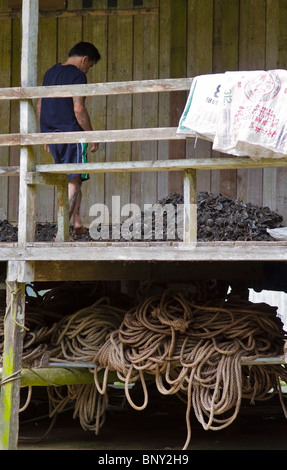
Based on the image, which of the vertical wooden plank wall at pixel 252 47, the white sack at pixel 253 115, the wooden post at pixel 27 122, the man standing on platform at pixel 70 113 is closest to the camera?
the white sack at pixel 253 115

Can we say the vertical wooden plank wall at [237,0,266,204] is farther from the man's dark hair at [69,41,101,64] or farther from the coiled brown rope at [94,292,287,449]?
the coiled brown rope at [94,292,287,449]

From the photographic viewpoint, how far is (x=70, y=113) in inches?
342

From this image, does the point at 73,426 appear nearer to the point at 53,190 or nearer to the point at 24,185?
the point at 53,190

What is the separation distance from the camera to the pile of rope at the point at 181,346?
713 cm

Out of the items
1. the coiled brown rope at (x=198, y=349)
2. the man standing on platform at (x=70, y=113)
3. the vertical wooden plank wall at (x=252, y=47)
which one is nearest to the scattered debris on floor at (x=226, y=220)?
the vertical wooden plank wall at (x=252, y=47)

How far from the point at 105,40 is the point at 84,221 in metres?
2.10

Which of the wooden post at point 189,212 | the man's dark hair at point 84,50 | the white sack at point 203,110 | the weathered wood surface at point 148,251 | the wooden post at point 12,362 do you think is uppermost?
the man's dark hair at point 84,50

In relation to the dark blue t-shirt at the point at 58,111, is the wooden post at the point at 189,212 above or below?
below

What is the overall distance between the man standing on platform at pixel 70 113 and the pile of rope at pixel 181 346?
1337 millimetres

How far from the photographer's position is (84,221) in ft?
33.4

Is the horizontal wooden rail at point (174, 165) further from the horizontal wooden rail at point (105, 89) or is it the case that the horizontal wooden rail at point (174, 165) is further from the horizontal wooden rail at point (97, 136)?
the horizontal wooden rail at point (105, 89)

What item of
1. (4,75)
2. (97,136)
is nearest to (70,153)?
(97,136)

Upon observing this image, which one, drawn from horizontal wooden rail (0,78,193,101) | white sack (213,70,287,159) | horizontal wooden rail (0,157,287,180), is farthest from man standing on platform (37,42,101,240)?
white sack (213,70,287,159)
